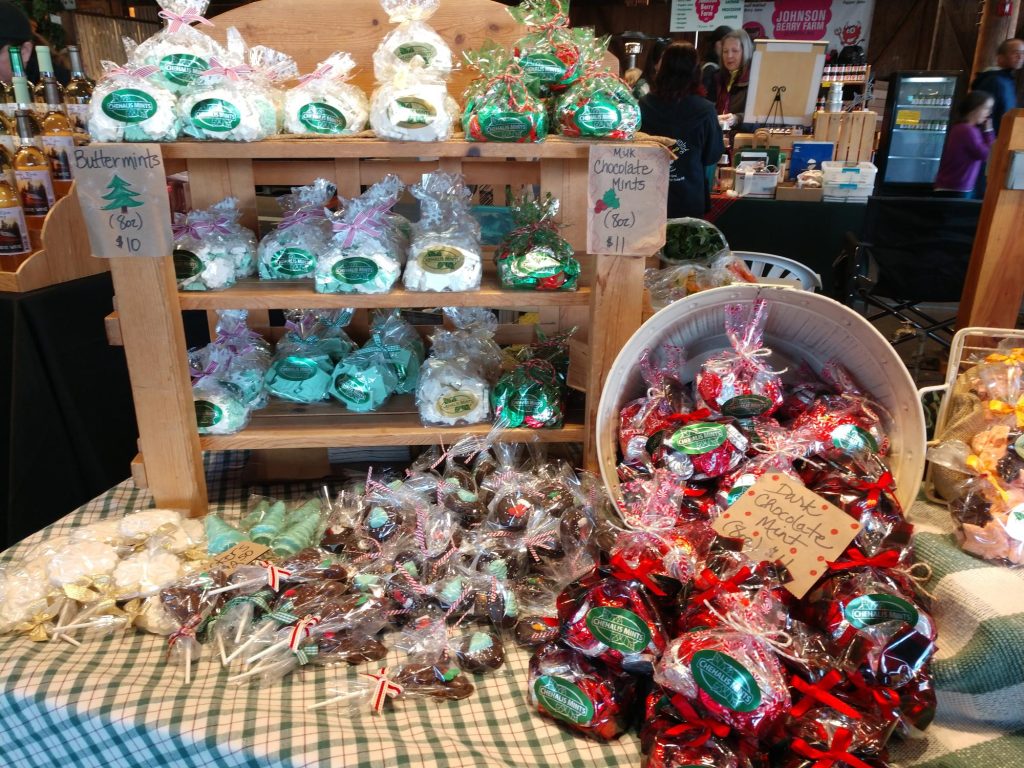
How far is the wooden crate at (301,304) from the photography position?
4.72ft

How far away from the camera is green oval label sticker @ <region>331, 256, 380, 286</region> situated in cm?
154

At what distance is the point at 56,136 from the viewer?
Result: 102 inches

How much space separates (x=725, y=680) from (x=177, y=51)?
1.52m

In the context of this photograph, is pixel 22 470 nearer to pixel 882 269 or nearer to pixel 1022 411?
pixel 1022 411

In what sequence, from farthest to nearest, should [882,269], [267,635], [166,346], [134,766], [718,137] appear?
[882,269] → [718,137] → [166,346] → [267,635] → [134,766]

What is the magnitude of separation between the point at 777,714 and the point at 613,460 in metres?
0.59

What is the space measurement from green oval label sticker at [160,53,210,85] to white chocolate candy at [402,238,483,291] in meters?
0.57

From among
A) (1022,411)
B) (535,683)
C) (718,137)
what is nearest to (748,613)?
(535,683)

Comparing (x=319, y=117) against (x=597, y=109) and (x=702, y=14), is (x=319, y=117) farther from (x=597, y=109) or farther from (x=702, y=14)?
(x=702, y=14)

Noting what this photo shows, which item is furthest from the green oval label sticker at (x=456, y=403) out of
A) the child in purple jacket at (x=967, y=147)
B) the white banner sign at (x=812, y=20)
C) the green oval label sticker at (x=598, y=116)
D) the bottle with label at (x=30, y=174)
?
the white banner sign at (x=812, y=20)

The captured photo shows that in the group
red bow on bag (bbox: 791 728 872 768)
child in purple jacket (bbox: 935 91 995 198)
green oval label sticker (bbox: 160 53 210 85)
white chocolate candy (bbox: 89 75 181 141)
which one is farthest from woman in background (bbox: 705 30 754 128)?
red bow on bag (bbox: 791 728 872 768)

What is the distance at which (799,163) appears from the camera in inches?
195

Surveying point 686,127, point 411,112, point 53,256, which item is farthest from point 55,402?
point 686,127

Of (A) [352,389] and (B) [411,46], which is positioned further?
(A) [352,389]
